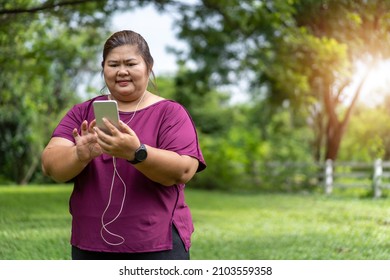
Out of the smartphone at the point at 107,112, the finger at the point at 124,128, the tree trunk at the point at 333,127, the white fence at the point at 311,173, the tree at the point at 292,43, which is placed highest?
the tree at the point at 292,43

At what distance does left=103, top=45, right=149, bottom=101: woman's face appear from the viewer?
200 centimetres

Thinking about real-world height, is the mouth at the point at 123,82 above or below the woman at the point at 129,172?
above

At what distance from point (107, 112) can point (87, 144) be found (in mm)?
143

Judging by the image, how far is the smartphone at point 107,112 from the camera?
1815 millimetres

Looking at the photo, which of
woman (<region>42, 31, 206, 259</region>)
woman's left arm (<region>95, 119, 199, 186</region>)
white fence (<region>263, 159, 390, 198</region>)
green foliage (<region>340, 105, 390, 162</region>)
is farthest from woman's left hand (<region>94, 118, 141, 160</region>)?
green foliage (<region>340, 105, 390, 162</region>)

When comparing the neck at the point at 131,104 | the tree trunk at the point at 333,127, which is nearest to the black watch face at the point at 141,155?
the neck at the point at 131,104

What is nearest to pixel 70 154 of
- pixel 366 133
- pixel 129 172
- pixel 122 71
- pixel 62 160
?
pixel 62 160

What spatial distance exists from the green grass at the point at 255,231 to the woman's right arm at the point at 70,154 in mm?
3216

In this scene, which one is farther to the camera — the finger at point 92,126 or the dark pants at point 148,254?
the dark pants at point 148,254

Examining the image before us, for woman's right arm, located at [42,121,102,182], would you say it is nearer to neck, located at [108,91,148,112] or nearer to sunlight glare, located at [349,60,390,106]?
neck, located at [108,91,148,112]

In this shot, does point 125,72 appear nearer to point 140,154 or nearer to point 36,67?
point 140,154

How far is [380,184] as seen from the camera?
14.6 m

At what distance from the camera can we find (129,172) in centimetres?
196

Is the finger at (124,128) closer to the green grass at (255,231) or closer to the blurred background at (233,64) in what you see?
the green grass at (255,231)
